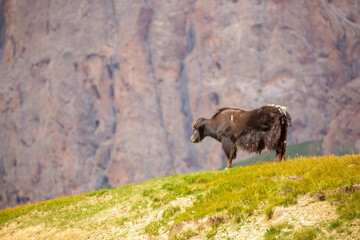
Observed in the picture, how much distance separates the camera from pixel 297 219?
41.6 ft

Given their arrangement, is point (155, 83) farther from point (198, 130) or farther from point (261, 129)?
point (261, 129)

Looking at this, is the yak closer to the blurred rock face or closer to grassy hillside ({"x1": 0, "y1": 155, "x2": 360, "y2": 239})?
grassy hillside ({"x1": 0, "y1": 155, "x2": 360, "y2": 239})

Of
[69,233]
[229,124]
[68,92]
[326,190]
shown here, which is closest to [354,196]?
[326,190]

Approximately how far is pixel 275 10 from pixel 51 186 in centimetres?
10952

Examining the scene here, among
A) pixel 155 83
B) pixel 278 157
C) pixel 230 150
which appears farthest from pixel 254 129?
pixel 155 83

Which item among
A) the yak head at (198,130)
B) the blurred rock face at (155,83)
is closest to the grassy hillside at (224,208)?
the yak head at (198,130)

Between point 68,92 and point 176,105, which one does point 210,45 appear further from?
point 68,92

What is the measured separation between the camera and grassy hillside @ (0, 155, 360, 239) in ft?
41.1

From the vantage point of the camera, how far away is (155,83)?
181 metres

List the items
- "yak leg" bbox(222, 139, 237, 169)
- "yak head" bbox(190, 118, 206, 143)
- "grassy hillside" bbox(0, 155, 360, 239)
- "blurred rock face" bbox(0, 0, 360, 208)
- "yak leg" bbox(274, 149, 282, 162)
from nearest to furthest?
1. "grassy hillside" bbox(0, 155, 360, 239)
2. "yak leg" bbox(274, 149, 282, 162)
3. "yak leg" bbox(222, 139, 237, 169)
4. "yak head" bbox(190, 118, 206, 143)
5. "blurred rock face" bbox(0, 0, 360, 208)

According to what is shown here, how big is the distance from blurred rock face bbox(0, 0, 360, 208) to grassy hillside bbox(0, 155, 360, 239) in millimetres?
142481

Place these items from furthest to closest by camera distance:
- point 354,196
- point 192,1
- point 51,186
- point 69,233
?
point 192,1 < point 51,186 < point 69,233 < point 354,196

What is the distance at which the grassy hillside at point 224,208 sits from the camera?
12.5 meters

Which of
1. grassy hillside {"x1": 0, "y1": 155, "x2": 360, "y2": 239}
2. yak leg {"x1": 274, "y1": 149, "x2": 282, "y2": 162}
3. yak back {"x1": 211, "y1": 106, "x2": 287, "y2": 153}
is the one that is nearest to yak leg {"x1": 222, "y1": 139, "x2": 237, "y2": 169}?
yak back {"x1": 211, "y1": 106, "x2": 287, "y2": 153}
